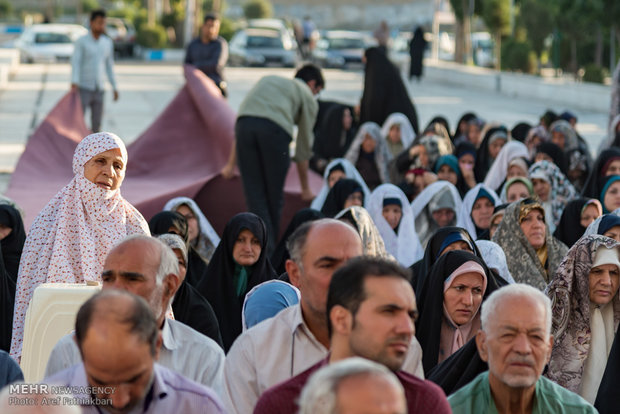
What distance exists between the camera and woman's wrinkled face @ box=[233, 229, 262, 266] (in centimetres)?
695

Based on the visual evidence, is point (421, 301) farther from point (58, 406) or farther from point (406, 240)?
point (58, 406)

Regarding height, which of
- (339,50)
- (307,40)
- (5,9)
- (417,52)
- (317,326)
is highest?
(317,326)

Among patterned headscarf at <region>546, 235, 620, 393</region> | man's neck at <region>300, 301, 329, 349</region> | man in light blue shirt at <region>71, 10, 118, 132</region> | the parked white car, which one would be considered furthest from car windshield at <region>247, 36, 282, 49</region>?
man's neck at <region>300, 301, 329, 349</region>

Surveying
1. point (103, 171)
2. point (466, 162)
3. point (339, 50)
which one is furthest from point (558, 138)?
point (339, 50)

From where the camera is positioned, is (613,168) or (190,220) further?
(613,168)

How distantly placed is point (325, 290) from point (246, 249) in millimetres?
3009

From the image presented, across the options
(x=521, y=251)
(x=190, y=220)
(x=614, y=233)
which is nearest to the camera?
(x=614, y=233)

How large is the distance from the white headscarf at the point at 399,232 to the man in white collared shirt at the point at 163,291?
164 inches

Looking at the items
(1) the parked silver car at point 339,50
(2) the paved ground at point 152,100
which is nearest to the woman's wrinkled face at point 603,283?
(2) the paved ground at point 152,100

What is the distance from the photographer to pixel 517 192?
888 cm

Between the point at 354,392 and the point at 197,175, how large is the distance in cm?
851

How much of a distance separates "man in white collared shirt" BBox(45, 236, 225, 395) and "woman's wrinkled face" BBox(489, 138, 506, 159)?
782cm

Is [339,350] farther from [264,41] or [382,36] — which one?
[264,41]

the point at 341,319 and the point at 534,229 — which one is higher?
the point at 341,319
